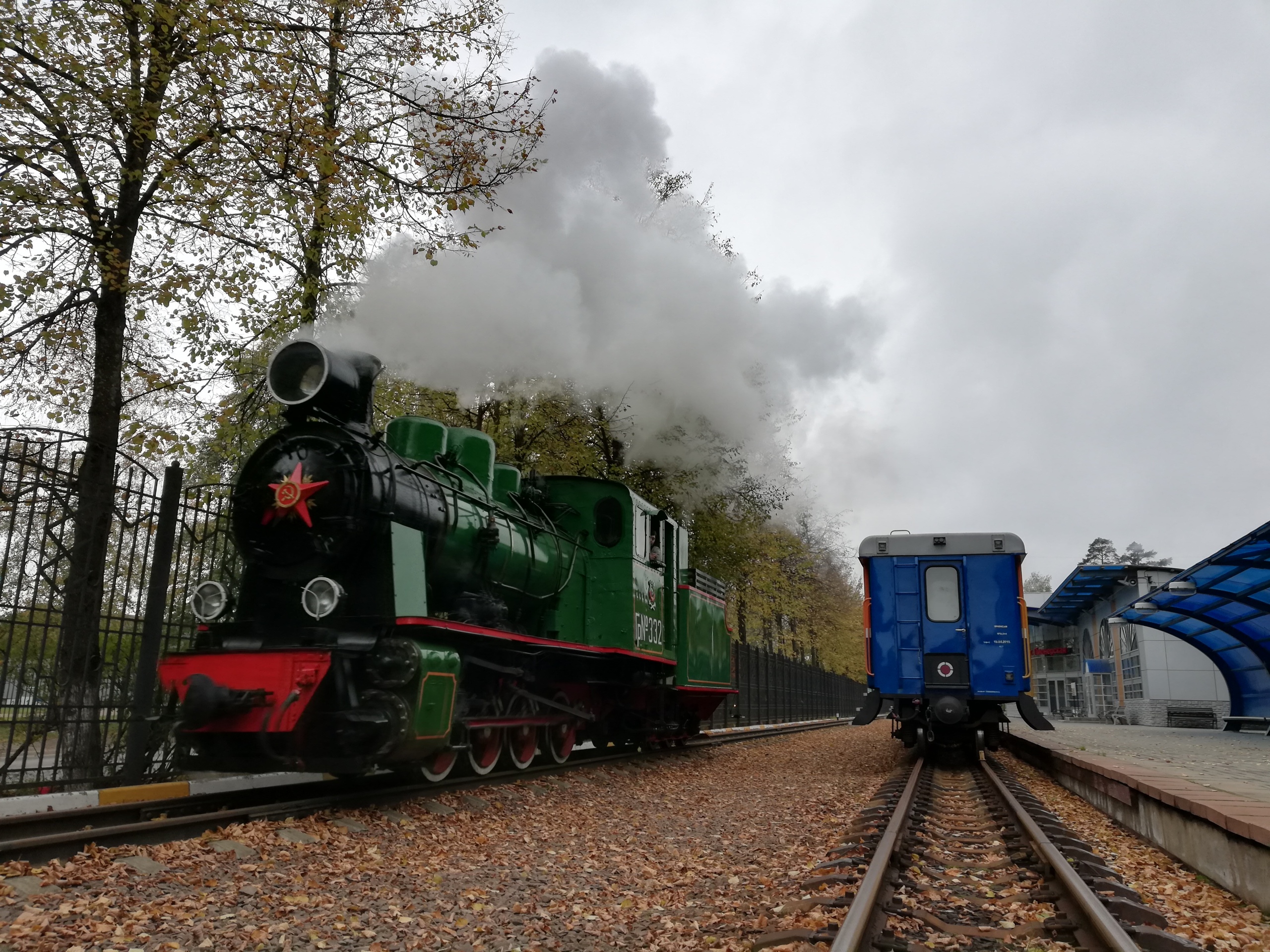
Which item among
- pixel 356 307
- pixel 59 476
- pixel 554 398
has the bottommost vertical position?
pixel 59 476

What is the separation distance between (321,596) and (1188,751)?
12.0 meters

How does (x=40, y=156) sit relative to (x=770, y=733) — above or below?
above

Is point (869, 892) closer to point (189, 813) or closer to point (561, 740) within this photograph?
point (189, 813)

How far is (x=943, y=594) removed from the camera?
12391 millimetres

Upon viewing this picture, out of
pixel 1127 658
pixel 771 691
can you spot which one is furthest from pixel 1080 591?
pixel 771 691

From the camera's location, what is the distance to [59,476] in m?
7.37

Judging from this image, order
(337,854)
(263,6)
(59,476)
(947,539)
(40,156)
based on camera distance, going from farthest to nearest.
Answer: (947,539)
(263,6)
(40,156)
(59,476)
(337,854)

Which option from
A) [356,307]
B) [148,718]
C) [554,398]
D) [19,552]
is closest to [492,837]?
[148,718]

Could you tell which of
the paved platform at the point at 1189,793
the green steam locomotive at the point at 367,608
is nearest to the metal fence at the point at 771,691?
the paved platform at the point at 1189,793

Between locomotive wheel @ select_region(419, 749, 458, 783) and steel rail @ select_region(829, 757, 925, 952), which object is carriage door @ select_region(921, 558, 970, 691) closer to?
steel rail @ select_region(829, 757, 925, 952)

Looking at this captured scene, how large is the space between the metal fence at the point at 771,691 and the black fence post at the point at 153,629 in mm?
12839

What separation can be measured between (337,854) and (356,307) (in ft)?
19.5

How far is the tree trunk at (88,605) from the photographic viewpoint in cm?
738

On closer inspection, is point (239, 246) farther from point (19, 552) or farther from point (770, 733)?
point (770, 733)
